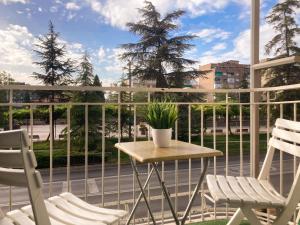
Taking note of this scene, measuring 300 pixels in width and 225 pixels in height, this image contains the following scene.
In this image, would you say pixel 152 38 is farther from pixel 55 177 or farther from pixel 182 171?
pixel 55 177

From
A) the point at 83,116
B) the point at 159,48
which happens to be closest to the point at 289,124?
the point at 83,116

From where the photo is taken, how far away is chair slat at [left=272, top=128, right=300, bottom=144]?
1.88m

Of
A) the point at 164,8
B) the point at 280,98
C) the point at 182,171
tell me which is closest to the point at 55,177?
the point at 182,171

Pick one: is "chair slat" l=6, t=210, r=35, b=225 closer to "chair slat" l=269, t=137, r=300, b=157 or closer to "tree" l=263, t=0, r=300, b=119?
"chair slat" l=269, t=137, r=300, b=157

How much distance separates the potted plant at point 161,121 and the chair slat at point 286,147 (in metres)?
0.75

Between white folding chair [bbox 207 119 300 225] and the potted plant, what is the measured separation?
A: 0.40 m

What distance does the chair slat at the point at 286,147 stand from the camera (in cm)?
184

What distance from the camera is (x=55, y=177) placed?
41.4 ft

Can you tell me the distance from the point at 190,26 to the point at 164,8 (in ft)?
4.71

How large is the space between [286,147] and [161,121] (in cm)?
85

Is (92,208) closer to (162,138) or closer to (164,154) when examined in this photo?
(164,154)

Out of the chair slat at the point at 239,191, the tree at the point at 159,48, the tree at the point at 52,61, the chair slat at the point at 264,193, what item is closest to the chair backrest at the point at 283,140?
the chair slat at the point at 264,193

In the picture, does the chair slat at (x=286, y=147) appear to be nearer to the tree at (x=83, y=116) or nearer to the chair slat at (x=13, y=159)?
the chair slat at (x=13, y=159)

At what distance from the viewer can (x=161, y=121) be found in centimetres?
200
